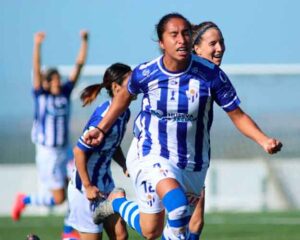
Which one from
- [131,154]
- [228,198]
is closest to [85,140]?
[131,154]

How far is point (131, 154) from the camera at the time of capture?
31.0ft

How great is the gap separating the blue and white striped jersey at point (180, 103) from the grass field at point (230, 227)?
4697 millimetres

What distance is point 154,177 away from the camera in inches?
358

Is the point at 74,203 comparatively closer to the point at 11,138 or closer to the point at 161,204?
the point at 161,204

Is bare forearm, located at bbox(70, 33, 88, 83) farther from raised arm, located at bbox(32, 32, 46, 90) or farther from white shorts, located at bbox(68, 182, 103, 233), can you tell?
white shorts, located at bbox(68, 182, 103, 233)

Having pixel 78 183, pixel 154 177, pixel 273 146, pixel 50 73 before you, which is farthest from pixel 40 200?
pixel 273 146

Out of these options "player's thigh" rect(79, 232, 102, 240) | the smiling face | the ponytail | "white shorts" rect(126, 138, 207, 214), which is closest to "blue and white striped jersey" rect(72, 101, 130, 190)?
the ponytail

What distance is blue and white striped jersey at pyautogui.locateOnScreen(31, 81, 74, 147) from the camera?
18125 millimetres

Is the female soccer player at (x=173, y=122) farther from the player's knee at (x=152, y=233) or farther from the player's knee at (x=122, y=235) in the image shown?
the player's knee at (x=122, y=235)

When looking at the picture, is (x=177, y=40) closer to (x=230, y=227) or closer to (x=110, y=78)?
(x=110, y=78)

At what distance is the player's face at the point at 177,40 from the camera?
350 inches

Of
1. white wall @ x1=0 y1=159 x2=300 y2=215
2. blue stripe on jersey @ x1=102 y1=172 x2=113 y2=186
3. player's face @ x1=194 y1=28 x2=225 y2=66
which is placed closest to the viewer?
player's face @ x1=194 y1=28 x2=225 y2=66

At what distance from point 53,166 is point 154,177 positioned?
355 inches

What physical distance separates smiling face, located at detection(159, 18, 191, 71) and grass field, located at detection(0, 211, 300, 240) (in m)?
5.10
